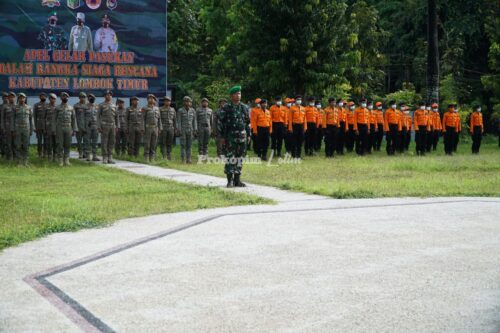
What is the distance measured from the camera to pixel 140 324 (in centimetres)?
477

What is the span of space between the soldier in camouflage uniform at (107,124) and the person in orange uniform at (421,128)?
413 inches

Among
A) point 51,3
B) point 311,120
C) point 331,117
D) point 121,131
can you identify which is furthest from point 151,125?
point 51,3

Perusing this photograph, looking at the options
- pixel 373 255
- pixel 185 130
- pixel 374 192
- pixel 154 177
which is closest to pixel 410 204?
pixel 374 192

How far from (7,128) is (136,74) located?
7.75 m

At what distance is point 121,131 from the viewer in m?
24.2

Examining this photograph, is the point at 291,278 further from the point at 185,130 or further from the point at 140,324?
the point at 185,130

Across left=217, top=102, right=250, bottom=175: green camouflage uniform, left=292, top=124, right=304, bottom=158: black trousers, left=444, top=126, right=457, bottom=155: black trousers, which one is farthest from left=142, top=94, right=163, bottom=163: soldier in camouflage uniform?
left=444, top=126, right=457, bottom=155: black trousers

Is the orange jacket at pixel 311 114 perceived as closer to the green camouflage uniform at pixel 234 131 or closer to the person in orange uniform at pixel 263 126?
the person in orange uniform at pixel 263 126

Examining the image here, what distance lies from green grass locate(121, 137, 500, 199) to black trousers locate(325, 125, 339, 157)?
320 cm

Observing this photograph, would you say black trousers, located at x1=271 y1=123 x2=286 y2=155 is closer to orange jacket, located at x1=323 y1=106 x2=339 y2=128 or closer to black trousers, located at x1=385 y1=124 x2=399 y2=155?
orange jacket, located at x1=323 y1=106 x2=339 y2=128

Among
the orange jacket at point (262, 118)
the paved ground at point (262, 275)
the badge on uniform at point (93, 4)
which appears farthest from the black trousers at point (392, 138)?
the paved ground at point (262, 275)

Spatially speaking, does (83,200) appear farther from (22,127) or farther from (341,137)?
(341,137)

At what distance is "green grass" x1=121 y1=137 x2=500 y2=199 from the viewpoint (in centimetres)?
1252

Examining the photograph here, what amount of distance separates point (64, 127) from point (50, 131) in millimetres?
954
